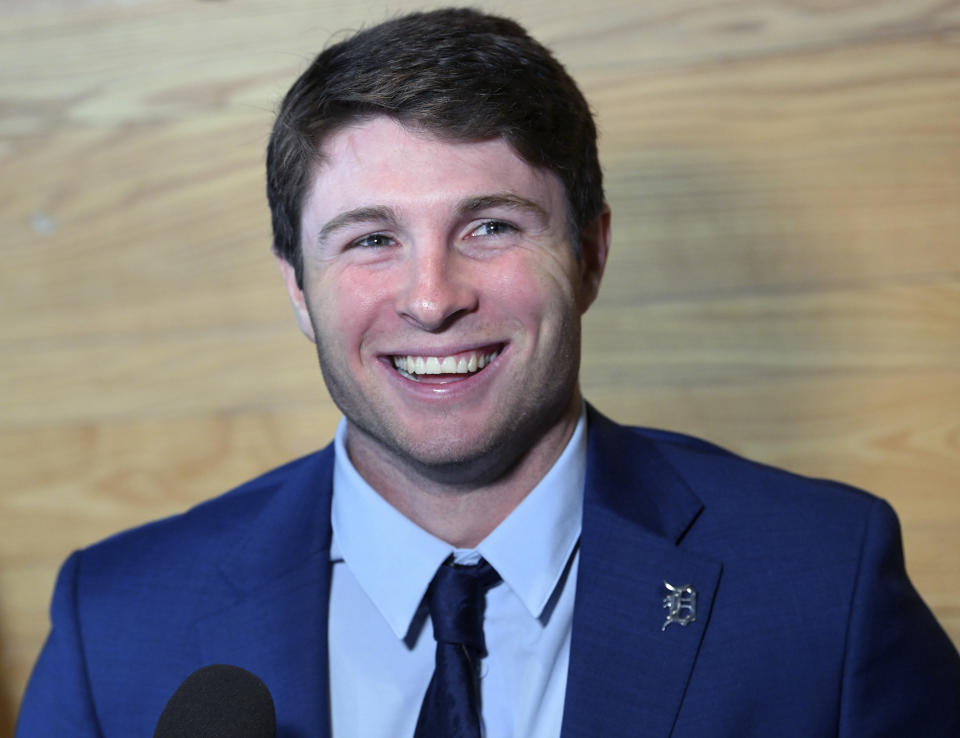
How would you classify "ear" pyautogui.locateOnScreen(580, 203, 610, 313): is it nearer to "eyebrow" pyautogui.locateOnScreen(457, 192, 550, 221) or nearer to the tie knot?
"eyebrow" pyautogui.locateOnScreen(457, 192, 550, 221)

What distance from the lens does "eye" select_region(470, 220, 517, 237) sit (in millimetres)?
1193

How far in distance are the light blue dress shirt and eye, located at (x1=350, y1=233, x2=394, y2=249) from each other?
0.27m

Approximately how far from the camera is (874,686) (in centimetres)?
119

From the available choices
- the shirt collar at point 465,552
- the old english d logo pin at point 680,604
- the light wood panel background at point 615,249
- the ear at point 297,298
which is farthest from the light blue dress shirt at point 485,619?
the light wood panel background at point 615,249

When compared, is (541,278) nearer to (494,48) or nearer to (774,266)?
(494,48)

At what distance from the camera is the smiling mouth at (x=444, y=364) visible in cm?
120

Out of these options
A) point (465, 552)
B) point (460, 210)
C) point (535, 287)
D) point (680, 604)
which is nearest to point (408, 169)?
point (460, 210)

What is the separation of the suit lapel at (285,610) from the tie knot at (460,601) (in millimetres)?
127

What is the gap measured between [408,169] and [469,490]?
35cm

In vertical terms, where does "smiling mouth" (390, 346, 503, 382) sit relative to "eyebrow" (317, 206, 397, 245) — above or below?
below

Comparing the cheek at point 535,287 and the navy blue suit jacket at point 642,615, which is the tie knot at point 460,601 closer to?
the navy blue suit jacket at point 642,615

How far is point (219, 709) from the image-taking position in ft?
2.98

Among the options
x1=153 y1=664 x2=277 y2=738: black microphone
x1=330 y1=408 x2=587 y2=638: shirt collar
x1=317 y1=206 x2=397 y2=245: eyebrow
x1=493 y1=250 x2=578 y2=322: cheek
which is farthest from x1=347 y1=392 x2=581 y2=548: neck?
x1=153 y1=664 x2=277 y2=738: black microphone

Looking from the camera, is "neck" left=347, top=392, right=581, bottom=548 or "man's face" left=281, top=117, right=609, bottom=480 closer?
"man's face" left=281, top=117, right=609, bottom=480
